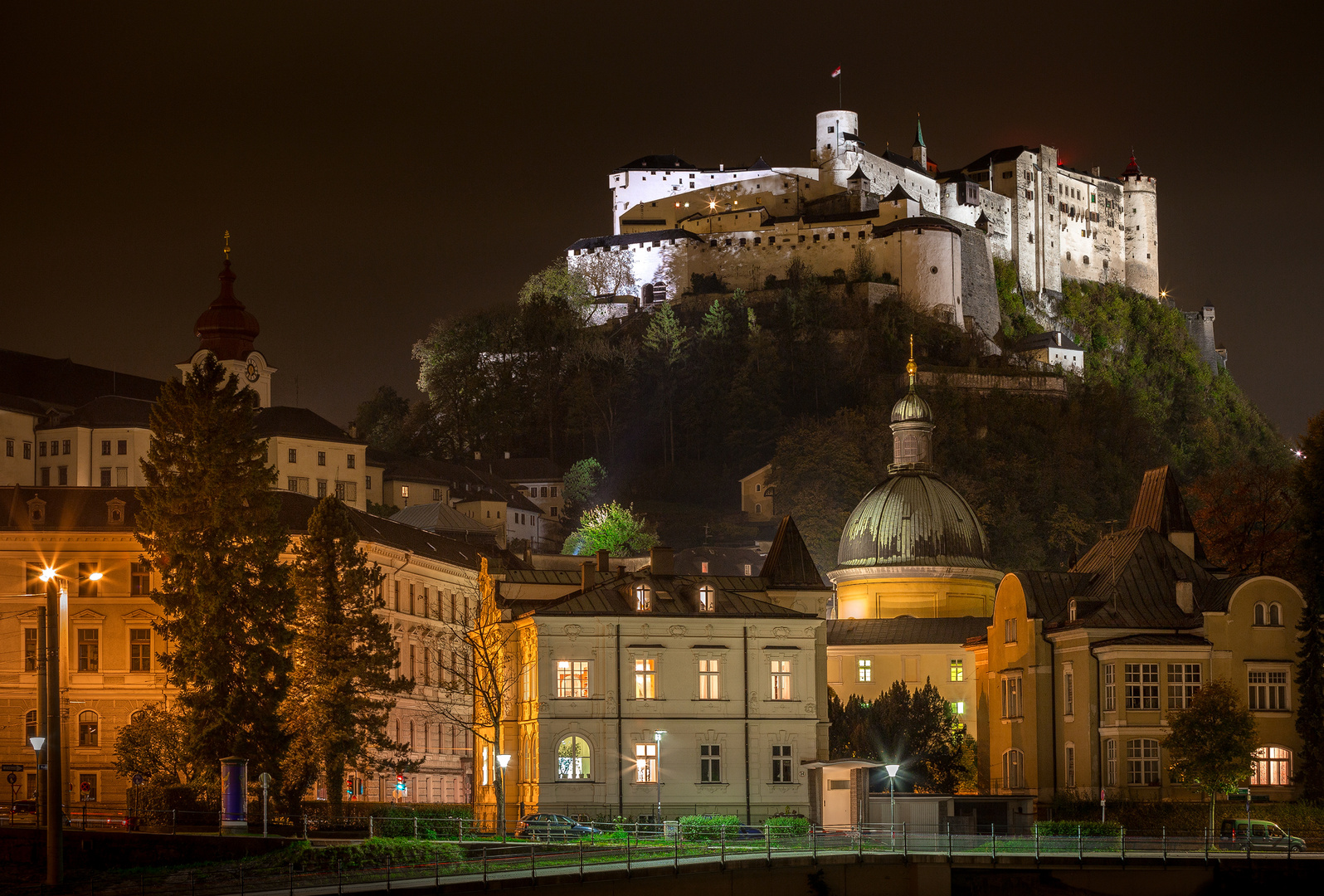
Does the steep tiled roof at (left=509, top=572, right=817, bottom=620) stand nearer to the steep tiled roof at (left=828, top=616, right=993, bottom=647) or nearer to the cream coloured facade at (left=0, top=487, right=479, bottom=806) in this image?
the cream coloured facade at (left=0, top=487, right=479, bottom=806)

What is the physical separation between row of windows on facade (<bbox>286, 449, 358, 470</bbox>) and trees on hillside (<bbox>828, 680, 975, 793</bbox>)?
42865 millimetres

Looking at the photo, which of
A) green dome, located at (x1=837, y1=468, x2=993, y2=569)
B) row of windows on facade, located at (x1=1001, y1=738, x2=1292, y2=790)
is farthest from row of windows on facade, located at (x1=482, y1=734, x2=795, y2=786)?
green dome, located at (x1=837, y1=468, x2=993, y2=569)

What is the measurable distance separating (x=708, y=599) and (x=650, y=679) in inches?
128

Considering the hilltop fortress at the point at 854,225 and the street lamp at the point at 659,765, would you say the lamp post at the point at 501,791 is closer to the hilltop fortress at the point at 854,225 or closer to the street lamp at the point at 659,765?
the street lamp at the point at 659,765

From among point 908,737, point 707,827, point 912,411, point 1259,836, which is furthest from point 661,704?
point 912,411

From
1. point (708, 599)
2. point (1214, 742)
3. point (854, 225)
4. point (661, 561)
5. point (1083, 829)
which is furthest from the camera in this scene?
point (854, 225)

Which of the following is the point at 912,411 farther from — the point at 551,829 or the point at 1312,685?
the point at 551,829

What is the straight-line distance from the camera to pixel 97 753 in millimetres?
72000

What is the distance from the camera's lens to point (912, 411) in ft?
308

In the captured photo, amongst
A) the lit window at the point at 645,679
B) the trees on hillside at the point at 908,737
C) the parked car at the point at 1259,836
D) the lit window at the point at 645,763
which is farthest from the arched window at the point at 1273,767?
the lit window at the point at 645,679

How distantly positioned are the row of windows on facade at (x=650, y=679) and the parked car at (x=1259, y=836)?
45.8 feet

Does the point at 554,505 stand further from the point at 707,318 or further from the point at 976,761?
the point at 976,761

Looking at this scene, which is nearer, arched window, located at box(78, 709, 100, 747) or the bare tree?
the bare tree

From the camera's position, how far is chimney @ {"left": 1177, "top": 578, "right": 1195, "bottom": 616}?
66625mm
